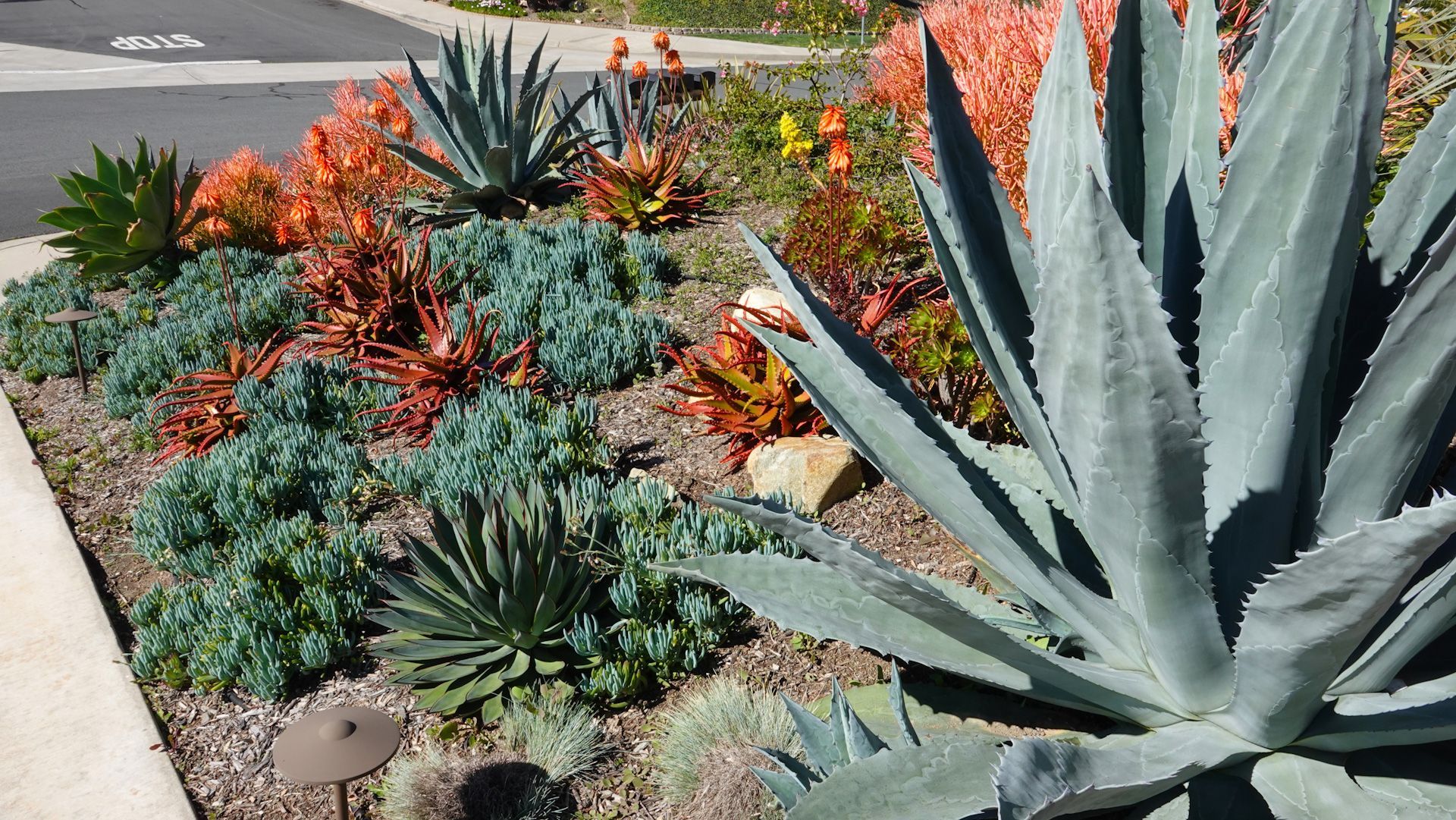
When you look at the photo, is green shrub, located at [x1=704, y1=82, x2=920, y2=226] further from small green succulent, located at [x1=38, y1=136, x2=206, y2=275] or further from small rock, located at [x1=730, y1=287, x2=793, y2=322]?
small green succulent, located at [x1=38, y1=136, x2=206, y2=275]

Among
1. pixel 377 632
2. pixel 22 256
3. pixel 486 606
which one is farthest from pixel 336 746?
pixel 22 256

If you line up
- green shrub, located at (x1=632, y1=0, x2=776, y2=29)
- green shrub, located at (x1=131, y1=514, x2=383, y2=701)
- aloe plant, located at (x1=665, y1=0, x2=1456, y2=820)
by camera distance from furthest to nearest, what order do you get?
green shrub, located at (x1=632, y1=0, x2=776, y2=29)
green shrub, located at (x1=131, y1=514, x2=383, y2=701)
aloe plant, located at (x1=665, y1=0, x2=1456, y2=820)

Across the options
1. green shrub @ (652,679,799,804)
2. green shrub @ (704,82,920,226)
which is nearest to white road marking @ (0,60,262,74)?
green shrub @ (704,82,920,226)

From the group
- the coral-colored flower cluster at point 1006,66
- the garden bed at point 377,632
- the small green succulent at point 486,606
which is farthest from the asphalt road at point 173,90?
the small green succulent at point 486,606

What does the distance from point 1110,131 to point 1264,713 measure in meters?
1.15

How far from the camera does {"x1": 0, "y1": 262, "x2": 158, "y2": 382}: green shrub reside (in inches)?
265

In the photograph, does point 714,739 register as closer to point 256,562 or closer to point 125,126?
point 256,562

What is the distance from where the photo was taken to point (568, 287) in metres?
5.82

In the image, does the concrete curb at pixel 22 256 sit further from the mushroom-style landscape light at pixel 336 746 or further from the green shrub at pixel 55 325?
the mushroom-style landscape light at pixel 336 746

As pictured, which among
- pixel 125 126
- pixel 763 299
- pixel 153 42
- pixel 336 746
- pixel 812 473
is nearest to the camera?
pixel 336 746

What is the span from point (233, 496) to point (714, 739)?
2.68 m

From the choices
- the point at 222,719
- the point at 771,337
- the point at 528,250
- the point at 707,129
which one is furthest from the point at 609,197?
the point at 771,337

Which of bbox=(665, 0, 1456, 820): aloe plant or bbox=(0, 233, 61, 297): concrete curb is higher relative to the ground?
bbox=(665, 0, 1456, 820): aloe plant

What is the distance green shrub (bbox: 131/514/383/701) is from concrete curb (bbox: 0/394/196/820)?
0.18m
